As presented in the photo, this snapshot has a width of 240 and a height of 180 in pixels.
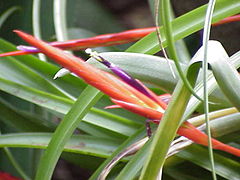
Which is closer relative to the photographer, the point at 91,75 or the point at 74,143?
the point at 91,75

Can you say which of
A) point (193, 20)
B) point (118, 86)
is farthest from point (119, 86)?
point (193, 20)

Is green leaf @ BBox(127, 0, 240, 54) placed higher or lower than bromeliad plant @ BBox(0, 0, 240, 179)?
higher

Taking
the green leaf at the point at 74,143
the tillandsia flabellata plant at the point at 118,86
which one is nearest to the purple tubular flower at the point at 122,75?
the tillandsia flabellata plant at the point at 118,86

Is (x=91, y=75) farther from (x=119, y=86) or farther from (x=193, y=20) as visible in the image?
(x=193, y=20)

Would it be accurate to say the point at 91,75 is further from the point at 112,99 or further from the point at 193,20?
the point at 193,20

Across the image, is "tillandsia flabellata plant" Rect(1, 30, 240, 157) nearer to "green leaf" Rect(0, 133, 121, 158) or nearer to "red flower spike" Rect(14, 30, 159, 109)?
"red flower spike" Rect(14, 30, 159, 109)

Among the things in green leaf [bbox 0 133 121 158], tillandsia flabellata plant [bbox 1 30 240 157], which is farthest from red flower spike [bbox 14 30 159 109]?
green leaf [bbox 0 133 121 158]

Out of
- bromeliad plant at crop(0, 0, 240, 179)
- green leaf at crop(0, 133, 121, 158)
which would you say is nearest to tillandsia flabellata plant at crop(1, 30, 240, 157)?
bromeliad plant at crop(0, 0, 240, 179)

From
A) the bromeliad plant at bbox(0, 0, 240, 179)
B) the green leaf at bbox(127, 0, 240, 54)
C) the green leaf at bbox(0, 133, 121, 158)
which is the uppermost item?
the green leaf at bbox(127, 0, 240, 54)

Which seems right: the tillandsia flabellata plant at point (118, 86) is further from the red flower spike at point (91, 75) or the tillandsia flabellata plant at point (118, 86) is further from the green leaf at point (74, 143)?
the green leaf at point (74, 143)

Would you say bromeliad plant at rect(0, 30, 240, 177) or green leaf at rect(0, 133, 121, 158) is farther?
green leaf at rect(0, 133, 121, 158)

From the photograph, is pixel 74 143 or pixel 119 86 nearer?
pixel 119 86
